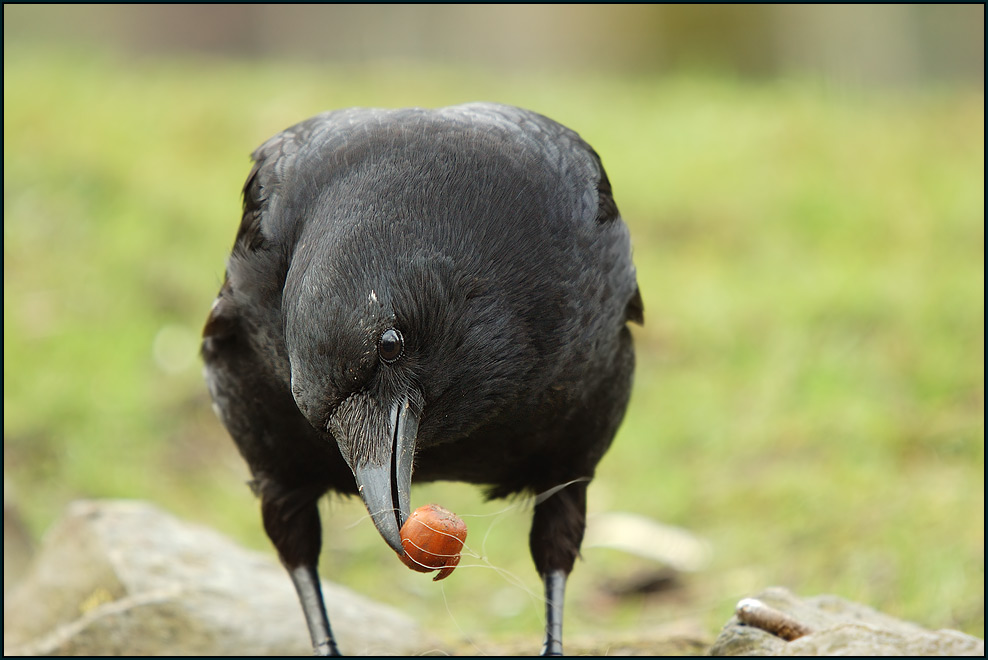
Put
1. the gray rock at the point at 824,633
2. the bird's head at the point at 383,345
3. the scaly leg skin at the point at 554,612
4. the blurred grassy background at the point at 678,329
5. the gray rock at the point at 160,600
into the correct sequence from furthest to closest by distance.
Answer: the blurred grassy background at the point at 678,329, the gray rock at the point at 160,600, the scaly leg skin at the point at 554,612, the gray rock at the point at 824,633, the bird's head at the point at 383,345

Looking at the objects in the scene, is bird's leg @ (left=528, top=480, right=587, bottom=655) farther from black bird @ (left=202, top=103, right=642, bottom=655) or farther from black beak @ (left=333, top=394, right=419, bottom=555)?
black beak @ (left=333, top=394, right=419, bottom=555)

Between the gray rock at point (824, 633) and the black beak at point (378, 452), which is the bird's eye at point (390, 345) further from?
the gray rock at point (824, 633)

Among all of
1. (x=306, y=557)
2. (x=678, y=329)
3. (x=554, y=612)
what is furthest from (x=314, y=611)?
(x=678, y=329)

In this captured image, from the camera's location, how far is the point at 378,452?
2.58 metres

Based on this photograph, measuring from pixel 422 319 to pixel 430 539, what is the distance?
1.62 ft

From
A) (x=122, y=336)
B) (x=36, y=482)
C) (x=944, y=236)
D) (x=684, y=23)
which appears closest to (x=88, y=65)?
(x=122, y=336)

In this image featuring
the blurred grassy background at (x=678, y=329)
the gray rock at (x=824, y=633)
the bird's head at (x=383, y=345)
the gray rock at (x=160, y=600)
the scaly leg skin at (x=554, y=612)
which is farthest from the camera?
the blurred grassy background at (x=678, y=329)

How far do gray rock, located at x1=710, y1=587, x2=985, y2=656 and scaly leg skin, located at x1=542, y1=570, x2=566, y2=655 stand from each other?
56 cm

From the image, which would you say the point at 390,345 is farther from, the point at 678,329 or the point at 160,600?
the point at 678,329

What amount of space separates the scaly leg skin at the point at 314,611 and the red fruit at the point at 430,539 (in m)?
A: 1.15

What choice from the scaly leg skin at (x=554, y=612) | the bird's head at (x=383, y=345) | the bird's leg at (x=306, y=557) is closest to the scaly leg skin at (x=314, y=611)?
the bird's leg at (x=306, y=557)

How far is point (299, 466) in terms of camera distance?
11.2ft

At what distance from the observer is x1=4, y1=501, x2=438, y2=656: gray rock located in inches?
150

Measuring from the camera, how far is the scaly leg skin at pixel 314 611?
12.0 ft
